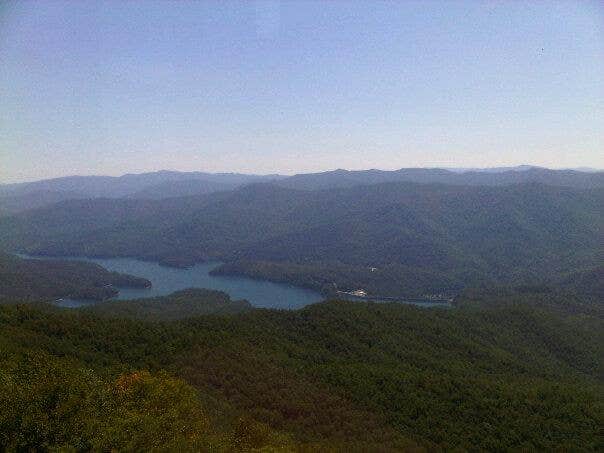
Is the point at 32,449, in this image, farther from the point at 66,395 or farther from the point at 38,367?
the point at 38,367

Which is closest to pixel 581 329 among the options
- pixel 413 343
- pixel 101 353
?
pixel 413 343

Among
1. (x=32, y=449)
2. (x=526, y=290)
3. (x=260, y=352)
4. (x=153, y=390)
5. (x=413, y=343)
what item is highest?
(x=32, y=449)

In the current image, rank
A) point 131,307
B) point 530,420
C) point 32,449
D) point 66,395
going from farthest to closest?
1. point 131,307
2. point 530,420
3. point 66,395
4. point 32,449

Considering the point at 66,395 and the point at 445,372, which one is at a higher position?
the point at 66,395

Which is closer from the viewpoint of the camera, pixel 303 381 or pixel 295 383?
pixel 295 383

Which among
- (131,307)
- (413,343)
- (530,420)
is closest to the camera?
(530,420)

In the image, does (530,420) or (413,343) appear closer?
(530,420)

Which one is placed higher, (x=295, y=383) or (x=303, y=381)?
(x=295, y=383)
